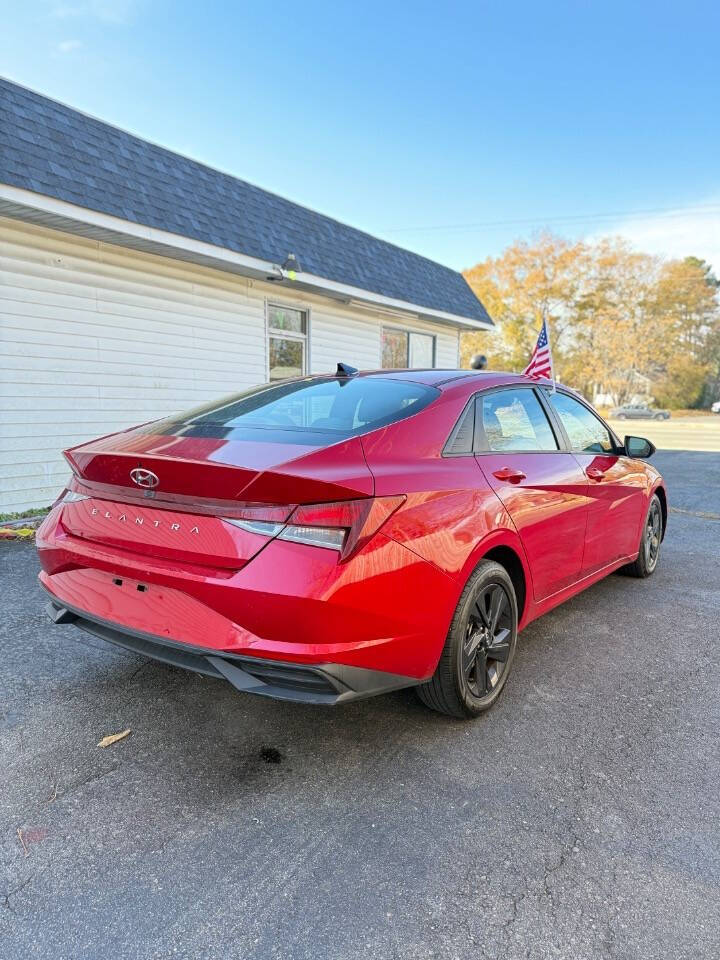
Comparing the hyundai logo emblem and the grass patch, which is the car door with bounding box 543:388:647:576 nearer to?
the hyundai logo emblem

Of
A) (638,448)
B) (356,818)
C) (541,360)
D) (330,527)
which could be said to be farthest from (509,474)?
(541,360)

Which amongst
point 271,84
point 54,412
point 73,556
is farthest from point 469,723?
point 271,84

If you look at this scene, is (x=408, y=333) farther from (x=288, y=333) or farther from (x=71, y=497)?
(x=71, y=497)

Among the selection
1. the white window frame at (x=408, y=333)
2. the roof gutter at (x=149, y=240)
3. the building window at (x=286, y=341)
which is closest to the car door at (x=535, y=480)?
the roof gutter at (x=149, y=240)

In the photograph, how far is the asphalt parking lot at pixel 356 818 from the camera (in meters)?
1.59

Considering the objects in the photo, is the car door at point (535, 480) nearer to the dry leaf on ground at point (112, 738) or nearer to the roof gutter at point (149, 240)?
the dry leaf on ground at point (112, 738)

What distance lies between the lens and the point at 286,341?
9695 millimetres

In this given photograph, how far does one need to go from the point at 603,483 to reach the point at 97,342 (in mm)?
5987

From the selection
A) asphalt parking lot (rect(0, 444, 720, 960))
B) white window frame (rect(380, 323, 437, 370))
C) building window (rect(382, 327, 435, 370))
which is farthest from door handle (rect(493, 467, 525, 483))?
white window frame (rect(380, 323, 437, 370))

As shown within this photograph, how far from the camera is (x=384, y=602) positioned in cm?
209

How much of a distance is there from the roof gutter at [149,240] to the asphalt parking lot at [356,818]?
449 centimetres

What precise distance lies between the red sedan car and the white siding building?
445 centimetres

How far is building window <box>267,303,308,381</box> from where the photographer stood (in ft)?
30.9

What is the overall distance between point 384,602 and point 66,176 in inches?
236
